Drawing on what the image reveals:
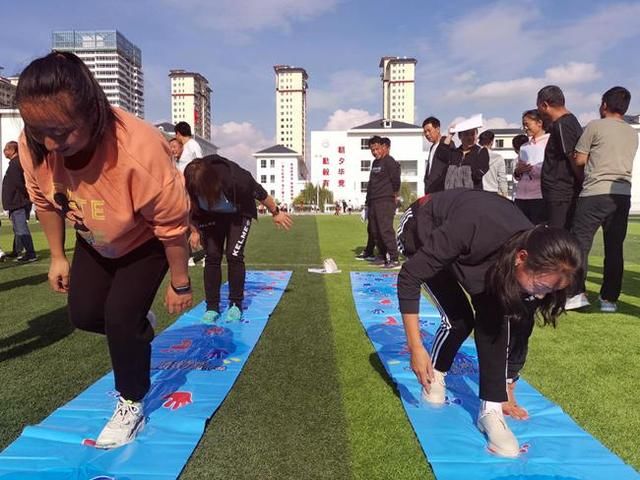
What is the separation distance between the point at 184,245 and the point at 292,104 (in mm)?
139443

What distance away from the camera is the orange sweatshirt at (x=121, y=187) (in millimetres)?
1986

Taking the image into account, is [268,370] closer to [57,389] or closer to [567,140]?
[57,389]

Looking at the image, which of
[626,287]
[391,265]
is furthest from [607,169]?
[391,265]

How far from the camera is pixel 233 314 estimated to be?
16.1 feet

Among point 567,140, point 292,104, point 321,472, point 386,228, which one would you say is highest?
point 292,104

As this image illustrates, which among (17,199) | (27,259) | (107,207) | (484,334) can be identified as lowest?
(27,259)

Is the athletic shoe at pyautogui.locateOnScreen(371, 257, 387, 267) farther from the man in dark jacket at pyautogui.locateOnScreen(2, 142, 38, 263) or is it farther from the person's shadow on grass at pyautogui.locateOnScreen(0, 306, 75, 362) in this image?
the man in dark jacket at pyautogui.locateOnScreen(2, 142, 38, 263)

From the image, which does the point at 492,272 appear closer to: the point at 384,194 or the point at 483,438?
the point at 483,438

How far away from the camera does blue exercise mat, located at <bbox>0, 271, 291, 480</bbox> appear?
221cm

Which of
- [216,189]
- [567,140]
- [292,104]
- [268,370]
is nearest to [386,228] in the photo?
[567,140]

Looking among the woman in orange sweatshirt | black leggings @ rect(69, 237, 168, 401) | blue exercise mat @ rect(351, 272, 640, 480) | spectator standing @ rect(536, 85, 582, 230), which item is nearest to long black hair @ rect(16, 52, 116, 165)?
the woman in orange sweatshirt

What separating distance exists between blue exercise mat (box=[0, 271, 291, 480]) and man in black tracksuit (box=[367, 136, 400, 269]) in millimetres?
4840

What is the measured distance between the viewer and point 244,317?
5023mm

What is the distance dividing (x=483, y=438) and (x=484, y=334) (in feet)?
1.97
